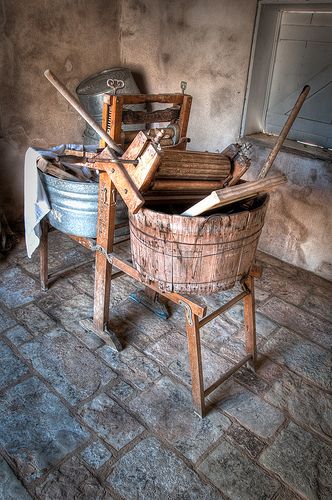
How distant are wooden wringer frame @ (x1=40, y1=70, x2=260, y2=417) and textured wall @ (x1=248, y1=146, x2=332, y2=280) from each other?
1453 millimetres

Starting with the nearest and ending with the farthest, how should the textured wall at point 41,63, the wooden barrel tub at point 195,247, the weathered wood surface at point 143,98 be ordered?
the wooden barrel tub at point 195,247 → the weathered wood surface at point 143,98 → the textured wall at point 41,63

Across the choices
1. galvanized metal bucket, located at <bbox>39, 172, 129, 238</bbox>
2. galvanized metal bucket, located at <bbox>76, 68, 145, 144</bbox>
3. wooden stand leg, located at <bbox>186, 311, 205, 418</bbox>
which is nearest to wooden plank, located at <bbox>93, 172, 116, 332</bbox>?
galvanized metal bucket, located at <bbox>39, 172, 129, 238</bbox>

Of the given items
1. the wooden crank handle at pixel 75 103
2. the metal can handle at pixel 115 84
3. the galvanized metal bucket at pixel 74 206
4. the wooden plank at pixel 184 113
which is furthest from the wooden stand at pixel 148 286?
the wooden plank at pixel 184 113

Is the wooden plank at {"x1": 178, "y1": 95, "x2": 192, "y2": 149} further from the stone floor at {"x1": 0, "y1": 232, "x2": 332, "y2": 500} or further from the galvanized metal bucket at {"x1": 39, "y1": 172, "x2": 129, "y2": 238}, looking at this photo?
the stone floor at {"x1": 0, "y1": 232, "x2": 332, "y2": 500}

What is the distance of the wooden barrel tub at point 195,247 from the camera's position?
202 centimetres

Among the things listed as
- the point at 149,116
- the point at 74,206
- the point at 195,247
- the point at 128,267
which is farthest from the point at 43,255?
the point at 195,247

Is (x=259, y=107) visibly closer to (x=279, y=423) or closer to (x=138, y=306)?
(x=138, y=306)

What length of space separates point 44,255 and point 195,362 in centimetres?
174

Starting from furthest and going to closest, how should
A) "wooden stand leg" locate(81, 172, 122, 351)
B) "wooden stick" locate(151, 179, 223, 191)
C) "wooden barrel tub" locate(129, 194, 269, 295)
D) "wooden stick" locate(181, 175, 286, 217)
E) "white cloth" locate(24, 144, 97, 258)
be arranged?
"white cloth" locate(24, 144, 97, 258)
"wooden stand leg" locate(81, 172, 122, 351)
"wooden stick" locate(151, 179, 223, 191)
"wooden barrel tub" locate(129, 194, 269, 295)
"wooden stick" locate(181, 175, 286, 217)

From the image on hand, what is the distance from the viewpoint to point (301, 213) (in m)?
4.11

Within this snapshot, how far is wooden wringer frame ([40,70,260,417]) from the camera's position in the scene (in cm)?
208

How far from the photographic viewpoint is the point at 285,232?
4.28 meters

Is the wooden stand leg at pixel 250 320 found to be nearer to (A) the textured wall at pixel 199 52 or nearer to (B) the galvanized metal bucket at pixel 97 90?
(A) the textured wall at pixel 199 52

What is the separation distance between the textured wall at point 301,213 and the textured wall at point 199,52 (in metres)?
0.58
